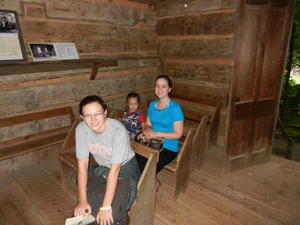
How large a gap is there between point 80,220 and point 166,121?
169cm

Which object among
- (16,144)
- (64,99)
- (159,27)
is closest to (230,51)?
(159,27)

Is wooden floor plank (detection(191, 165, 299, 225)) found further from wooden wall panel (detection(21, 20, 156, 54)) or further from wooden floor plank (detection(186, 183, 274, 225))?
wooden wall panel (detection(21, 20, 156, 54))

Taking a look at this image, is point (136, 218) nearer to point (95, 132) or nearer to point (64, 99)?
point (95, 132)

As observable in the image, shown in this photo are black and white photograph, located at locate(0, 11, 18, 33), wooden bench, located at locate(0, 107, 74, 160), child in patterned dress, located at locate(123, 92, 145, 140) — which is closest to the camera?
black and white photograph, located at locate(0, 11, 18, 33)

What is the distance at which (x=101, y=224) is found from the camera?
1967 millimetres

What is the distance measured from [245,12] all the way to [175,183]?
2.73m

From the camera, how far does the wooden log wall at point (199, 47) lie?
14.6 ft

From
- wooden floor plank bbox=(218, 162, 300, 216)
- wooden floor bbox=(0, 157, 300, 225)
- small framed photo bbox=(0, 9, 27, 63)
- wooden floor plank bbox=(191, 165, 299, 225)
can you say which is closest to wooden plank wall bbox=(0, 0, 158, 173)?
small framed photo bbox=(0, 9, 27, 63)

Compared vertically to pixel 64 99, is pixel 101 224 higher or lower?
lower

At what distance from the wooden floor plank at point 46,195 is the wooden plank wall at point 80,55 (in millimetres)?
397

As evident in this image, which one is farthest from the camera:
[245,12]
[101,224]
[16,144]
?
[16,144]

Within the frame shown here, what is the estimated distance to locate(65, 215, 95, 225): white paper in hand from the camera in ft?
6.43

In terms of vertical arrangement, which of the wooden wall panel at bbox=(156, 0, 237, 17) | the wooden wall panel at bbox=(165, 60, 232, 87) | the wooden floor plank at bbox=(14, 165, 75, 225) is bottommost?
the wooden floor plank at bbox=(14, 165, 75, 225)

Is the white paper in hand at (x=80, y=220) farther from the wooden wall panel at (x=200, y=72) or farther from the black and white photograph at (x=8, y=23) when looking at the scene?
the wooden wall panel at (x=200, y=72)
